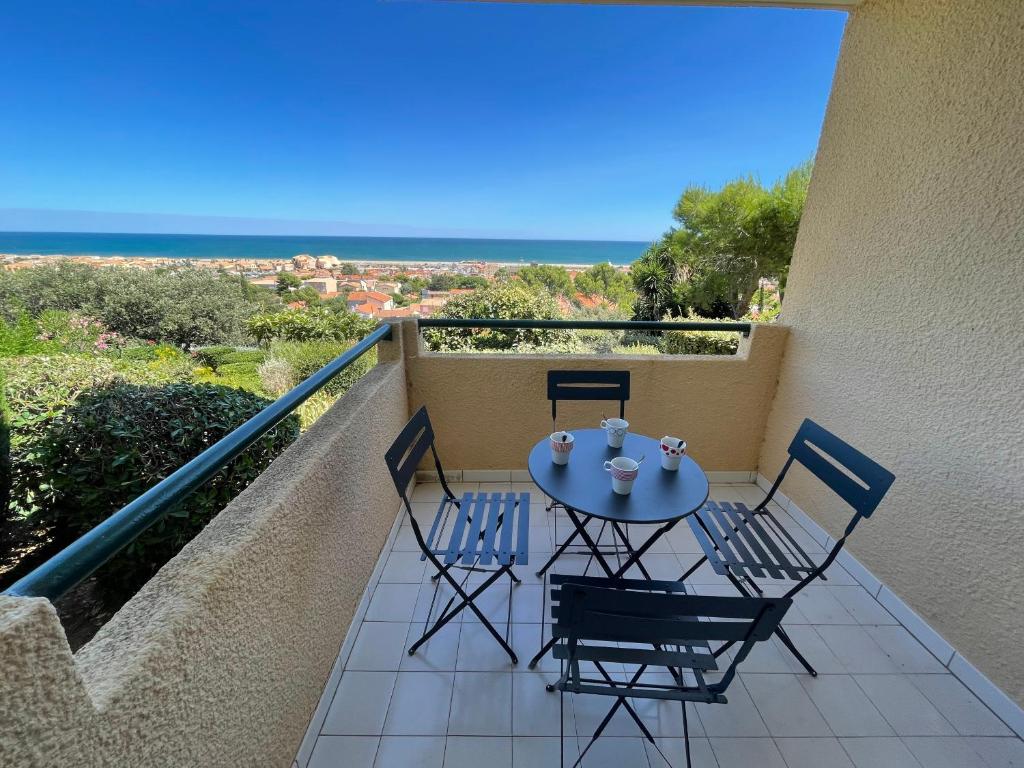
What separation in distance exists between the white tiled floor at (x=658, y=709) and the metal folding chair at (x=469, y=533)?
0.12 metres

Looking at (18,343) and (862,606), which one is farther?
(18,343)

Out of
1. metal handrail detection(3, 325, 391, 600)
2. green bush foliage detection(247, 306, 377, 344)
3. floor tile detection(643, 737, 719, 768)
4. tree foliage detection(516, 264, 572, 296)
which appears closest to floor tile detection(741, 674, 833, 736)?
floor tile detection(643, 737, 719, 768)

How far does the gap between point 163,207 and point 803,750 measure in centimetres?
4948

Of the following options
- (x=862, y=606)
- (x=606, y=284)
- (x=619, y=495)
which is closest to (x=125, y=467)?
(x=619, y=495)

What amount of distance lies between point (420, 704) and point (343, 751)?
284mm

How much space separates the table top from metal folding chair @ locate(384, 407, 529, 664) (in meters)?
0.27

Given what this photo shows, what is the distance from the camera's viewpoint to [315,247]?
4653 centimetres

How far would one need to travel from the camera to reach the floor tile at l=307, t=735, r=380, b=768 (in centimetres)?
A: 143

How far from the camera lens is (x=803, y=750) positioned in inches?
58.4

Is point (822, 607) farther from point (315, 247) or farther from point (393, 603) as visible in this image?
point (315, 247)

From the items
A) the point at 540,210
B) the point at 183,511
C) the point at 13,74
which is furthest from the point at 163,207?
the point at 183,511

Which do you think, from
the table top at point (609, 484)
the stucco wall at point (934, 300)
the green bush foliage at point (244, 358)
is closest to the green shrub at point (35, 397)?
the table top at point (609, 484)

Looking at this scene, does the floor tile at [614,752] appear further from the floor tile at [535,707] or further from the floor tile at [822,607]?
the floor tile at [822,607]

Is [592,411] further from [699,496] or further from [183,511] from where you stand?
[183,511]
